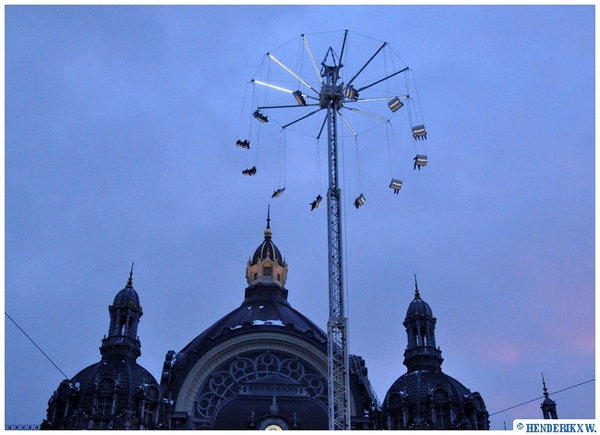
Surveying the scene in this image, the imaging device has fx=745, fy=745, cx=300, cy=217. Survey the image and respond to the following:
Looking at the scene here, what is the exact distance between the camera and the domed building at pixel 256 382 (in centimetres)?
5553

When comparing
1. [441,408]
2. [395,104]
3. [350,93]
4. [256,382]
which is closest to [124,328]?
[256,382]

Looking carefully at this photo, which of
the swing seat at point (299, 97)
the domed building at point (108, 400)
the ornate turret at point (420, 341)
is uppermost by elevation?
the swing seat at point (299, 97)

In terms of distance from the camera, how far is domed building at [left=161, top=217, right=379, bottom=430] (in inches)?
2186

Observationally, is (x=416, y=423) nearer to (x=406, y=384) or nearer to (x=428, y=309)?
(x=406, y=384)

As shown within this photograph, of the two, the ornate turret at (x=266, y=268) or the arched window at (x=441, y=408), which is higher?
the ornate turret at (x=266, y=268)

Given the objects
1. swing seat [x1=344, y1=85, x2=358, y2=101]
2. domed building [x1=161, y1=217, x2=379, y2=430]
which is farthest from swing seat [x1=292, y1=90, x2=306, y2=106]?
domed building [x1=161, y1=217, x2=379, y2=430]

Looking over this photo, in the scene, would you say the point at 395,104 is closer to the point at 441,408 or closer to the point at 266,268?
the point at 441,408

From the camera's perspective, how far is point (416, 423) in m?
54.5

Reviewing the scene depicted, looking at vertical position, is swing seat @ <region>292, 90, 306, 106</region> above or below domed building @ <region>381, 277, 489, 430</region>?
above

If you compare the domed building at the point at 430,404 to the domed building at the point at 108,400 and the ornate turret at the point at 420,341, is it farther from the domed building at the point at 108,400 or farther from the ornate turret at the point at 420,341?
the domed building at the point at 108,400

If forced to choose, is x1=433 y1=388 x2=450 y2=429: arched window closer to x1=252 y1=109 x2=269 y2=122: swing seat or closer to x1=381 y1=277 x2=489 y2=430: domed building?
x1=381 y1=277 x2=489 y2=430: domed building

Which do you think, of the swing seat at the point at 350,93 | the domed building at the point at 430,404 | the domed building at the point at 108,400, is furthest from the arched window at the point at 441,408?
the swing seat at the point at 350,93

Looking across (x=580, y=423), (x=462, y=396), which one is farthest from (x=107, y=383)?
(x=580, y=423)

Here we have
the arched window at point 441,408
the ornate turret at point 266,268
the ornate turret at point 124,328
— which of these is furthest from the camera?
the ornate turret at point 266,268
